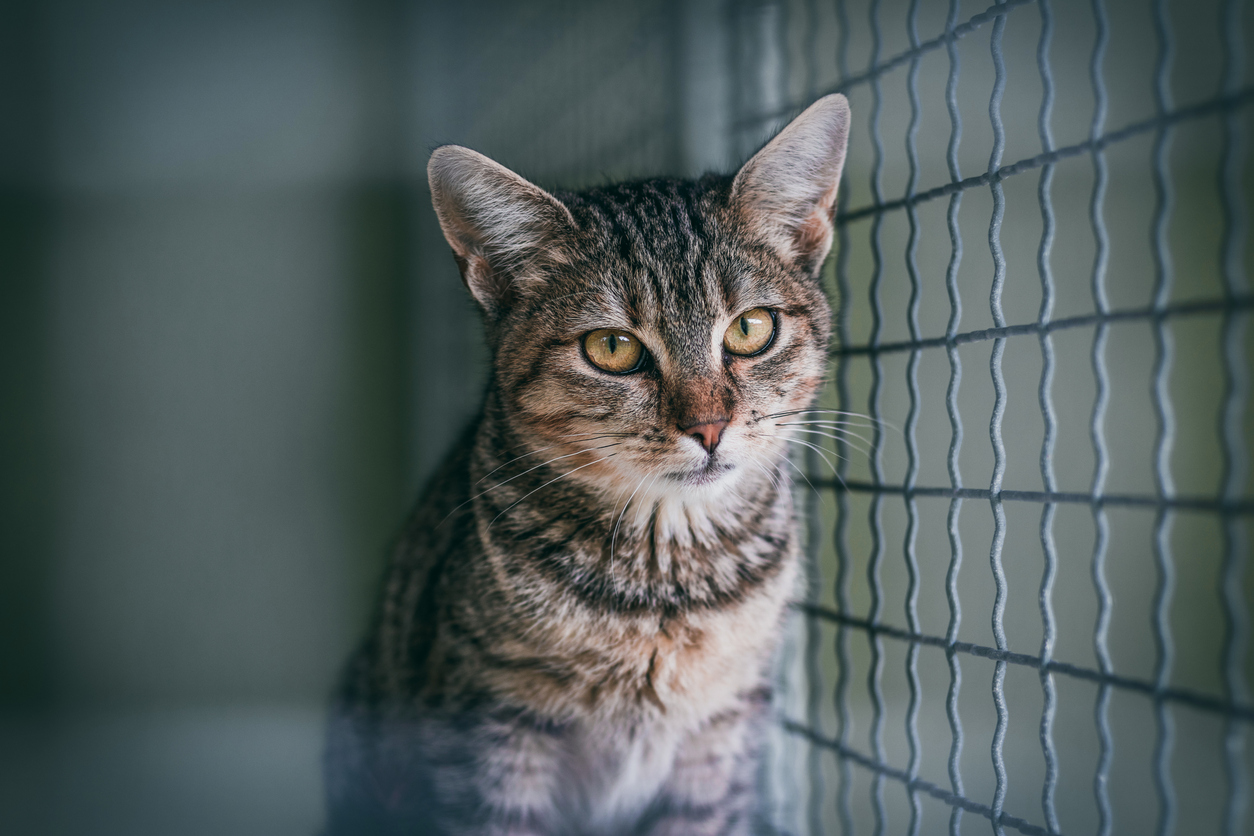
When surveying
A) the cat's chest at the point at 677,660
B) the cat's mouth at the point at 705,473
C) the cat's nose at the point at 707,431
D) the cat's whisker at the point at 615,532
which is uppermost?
the cat's nose at the point at 707,431

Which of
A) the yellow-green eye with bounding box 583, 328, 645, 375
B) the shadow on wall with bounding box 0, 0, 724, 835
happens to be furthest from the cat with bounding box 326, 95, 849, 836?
the shadow on wall with bounding box 0, 0, 724, 835

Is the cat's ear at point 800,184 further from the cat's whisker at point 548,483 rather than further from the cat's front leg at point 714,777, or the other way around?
the cat's front leg at point 714,777

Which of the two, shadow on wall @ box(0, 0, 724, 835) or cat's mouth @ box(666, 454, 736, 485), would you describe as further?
shadow on wall @ box(0, 0, 724, 835)

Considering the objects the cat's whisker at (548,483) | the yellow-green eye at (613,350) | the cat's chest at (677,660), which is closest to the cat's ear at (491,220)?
the yellow-green eye at (613,350)

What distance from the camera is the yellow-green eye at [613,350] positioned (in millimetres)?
949

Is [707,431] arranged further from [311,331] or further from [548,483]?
[311,331]

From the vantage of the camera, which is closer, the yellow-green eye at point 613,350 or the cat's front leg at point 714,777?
the yellow-green eye at point 613,350

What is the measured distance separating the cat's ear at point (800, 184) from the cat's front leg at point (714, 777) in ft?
1.98

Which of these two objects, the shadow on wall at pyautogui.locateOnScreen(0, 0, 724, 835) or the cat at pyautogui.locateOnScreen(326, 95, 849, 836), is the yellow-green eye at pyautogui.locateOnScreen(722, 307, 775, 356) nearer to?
the cat at pyautogui.locateOnScreen(326, 95, 849, 836)

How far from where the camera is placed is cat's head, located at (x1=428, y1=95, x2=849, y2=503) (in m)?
0.91

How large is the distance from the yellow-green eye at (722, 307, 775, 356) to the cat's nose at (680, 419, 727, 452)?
0.13m

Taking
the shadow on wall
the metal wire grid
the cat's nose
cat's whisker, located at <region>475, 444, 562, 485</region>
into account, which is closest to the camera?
the metal wire grid

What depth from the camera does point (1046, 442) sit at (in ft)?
2.47

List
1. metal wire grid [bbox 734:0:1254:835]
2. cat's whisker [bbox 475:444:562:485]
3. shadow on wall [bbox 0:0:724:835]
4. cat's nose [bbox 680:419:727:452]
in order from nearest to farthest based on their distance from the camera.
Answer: metal wire grid [bbox 734:0:1254:835] < cat's nose [bbox 680:419:727:452] < cat's whisker [bbox 475:444:562:485] < shadow on wall [bbox 0:0:724:835]
